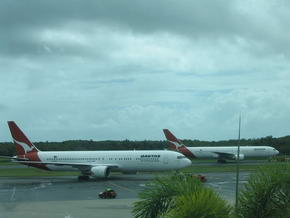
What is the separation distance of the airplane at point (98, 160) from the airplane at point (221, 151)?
32036mm

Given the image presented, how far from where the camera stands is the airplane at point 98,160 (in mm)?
43375

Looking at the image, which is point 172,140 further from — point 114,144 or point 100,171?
point 114,144

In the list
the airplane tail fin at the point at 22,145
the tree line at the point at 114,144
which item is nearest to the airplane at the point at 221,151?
the tree line at the point at 114,144

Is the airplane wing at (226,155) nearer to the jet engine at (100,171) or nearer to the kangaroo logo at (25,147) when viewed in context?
the jet engine at (100,171)

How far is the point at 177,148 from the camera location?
254 feet

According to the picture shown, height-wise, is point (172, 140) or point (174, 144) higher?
point (172, 140)

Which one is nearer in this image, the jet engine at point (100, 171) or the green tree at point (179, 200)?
the green tree at point (179, 200)

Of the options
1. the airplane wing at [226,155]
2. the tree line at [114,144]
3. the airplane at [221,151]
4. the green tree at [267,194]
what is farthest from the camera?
the tree line at [114,144]

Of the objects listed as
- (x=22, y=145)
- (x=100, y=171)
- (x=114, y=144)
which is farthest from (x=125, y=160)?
(x=114, y=144)

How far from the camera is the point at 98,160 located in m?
46.2

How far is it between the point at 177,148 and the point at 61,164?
115 feet

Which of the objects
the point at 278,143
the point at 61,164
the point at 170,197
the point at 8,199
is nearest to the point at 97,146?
the point at 278,143

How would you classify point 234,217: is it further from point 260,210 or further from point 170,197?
point 170,197

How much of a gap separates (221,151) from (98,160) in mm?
33860
